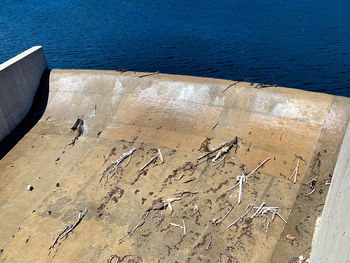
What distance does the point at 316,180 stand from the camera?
885cm

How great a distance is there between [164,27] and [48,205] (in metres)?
23.0

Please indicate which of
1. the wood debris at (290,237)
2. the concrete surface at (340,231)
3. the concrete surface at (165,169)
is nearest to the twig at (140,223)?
the concrete surface at (165,169)

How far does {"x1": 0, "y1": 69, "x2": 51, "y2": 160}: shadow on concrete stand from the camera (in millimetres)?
11938

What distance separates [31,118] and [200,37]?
17032mm

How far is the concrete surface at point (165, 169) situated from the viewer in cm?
789

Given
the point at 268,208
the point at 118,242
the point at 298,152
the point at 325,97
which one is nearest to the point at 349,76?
the point at 325,97

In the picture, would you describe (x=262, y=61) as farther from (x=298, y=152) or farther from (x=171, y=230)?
(x=171, y=230)

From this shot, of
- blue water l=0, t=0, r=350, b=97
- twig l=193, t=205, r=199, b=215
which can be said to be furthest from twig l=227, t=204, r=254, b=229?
blue water l=0, t=0, r=350, b=97

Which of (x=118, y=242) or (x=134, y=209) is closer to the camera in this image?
(x=118, y=242)

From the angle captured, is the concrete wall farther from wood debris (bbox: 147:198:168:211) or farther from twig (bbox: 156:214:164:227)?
twig (bbox: 156:214:164:227)

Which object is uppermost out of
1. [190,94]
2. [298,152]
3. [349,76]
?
[190,94]

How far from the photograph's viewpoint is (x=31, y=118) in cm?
1318

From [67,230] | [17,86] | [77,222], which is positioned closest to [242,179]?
[77,222]

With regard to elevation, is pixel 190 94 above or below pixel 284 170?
above
